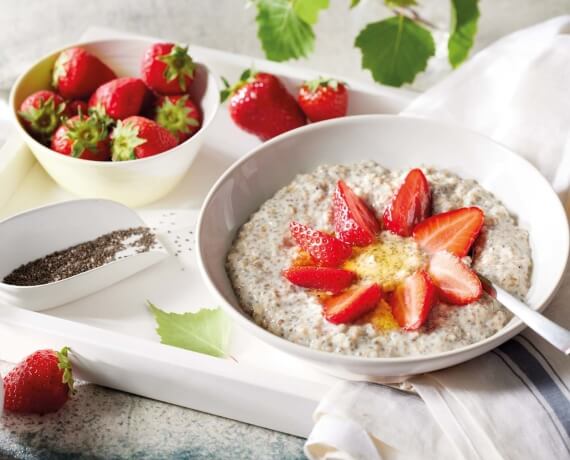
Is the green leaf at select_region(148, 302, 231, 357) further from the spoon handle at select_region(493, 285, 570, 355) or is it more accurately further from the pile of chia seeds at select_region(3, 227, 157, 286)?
the spoon handle at select_region(493, 285, 570, 355)

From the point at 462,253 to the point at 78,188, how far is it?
1011mm

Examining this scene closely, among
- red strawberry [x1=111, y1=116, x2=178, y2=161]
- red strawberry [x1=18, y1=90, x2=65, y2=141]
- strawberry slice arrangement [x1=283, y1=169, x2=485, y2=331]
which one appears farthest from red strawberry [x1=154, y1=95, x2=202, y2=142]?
strawberry slice arrangement [x1=283, y1=169, x2=485, y2=331]

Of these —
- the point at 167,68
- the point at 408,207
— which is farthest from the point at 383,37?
the point at 408,207

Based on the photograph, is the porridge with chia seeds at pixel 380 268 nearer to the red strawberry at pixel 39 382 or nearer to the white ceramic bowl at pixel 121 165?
the white ceramic bowl at pixel 121 165

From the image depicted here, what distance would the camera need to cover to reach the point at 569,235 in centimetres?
201

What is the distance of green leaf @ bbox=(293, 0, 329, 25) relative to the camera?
264cm

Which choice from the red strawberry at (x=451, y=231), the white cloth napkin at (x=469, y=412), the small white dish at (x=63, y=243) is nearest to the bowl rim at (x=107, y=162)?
the small white dish at (x=63, y=243)

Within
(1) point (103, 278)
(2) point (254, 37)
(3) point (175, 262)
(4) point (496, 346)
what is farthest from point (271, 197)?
(2) point (254, 37)

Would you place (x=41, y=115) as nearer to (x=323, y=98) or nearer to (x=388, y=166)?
(x=323, y=98)

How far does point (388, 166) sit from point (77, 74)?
0.88m

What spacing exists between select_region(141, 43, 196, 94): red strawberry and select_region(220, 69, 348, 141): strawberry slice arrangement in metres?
0.11

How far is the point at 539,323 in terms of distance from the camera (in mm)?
1788

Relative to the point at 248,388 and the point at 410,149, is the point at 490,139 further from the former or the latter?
the point at 248,388

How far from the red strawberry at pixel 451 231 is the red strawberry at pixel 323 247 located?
0.56 ft
